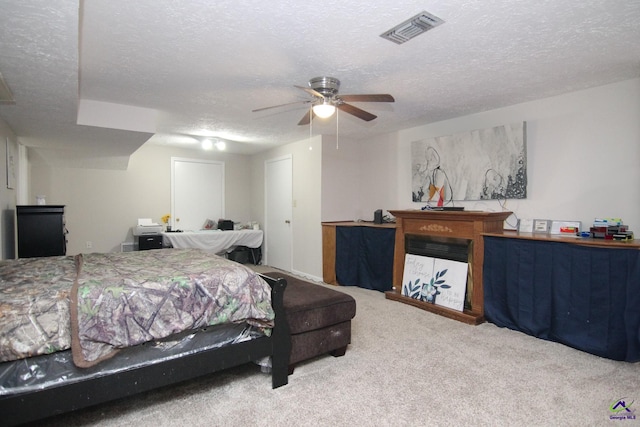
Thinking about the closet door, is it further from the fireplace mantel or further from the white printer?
the fireplace mantel

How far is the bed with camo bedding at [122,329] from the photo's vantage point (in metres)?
1.62

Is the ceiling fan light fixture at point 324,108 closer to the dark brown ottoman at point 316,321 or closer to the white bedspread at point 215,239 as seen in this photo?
the dark brown ottoman at point 316,321

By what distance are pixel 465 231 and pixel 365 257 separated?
5.12ft

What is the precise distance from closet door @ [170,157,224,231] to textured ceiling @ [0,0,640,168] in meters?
2.24

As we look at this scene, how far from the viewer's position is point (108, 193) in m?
5.57

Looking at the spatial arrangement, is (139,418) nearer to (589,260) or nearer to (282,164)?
(589,260)

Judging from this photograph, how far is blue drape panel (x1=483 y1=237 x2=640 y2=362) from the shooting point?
Result: 2.57 meters

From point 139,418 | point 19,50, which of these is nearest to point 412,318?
point 139,418

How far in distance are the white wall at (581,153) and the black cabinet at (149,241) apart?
15.3 feet

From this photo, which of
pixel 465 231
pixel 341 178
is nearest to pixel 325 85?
pixel 465 231

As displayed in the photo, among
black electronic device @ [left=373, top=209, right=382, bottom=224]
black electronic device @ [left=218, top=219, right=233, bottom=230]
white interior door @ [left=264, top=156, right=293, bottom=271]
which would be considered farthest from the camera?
black electronic device @ [left=218, top=219, right=233, bottom=230]

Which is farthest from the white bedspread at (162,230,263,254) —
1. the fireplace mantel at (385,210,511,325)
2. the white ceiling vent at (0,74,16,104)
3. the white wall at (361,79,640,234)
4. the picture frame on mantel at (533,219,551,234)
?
the picture frame on mantel at (533,219,551,234)

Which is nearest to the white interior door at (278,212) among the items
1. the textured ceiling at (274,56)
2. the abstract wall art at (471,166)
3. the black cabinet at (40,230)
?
the textured ceiling at (274,56)

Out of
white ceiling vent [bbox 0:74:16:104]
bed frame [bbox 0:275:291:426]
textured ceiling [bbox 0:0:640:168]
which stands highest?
textured ceiling [bbox 0:0:640:168]
